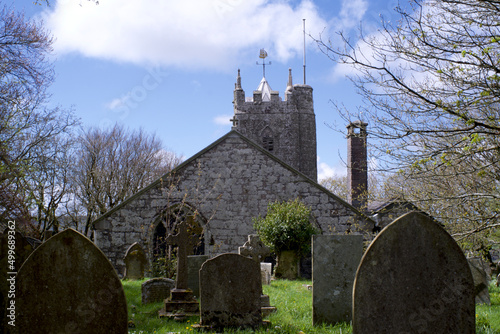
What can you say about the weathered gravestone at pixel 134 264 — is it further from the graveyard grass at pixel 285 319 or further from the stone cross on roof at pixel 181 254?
the stone cross on roof at pixel 181 254

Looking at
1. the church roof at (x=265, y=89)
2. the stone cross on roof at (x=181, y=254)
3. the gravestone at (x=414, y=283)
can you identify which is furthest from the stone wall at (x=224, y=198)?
the church roof at (x=265, y=89)

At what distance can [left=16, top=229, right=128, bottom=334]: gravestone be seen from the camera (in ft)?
10.8

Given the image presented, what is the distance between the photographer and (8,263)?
16.6 ft

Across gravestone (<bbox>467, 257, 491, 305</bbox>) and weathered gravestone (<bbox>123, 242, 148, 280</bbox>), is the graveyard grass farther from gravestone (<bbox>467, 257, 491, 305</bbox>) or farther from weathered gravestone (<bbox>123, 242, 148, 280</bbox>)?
weathered gravestone (<bbox>123, 242, 148, 280</bbox>)

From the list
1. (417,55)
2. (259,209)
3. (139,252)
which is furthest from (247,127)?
(417,55)

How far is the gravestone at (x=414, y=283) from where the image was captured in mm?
3305

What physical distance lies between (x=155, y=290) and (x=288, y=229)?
5.28 meters

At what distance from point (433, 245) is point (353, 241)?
2.94m

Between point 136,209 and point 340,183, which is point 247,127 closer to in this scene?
point 340,183

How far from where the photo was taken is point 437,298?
3385 millimetres

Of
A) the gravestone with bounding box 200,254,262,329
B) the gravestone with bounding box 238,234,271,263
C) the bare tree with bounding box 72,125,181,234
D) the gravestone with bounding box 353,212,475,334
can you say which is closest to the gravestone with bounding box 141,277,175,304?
the gravestone with bounding box 238,234,271,263

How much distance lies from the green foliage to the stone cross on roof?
16.7 ft

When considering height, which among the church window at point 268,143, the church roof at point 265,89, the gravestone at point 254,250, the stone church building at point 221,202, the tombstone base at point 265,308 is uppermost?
the church roof at point 265,89

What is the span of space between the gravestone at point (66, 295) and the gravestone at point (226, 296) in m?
2.50
